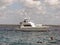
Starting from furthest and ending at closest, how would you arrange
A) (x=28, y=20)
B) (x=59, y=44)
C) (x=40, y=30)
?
(x=28, y=20) → (x=40, y=30) → (x=59, y=44)

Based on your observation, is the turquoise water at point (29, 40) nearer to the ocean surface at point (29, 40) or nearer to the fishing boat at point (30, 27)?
the ocean surface at point (29, 40)

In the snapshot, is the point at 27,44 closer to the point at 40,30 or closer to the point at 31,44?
the point at 31,44

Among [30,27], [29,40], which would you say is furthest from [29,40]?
[30,27]

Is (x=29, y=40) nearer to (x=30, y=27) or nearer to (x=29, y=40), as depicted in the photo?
(x=29, y=40)

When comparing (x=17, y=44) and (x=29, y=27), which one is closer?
(x=17, y=44)

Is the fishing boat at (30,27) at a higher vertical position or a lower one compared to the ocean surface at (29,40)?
higher

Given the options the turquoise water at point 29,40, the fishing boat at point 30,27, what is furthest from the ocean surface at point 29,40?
the fishing boat at point 30,27

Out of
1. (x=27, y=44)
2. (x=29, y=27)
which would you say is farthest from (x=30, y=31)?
(x=27, y=44)

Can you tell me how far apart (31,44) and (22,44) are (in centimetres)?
243

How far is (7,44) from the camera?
196 feet

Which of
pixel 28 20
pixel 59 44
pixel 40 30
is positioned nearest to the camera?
pixel 59 44

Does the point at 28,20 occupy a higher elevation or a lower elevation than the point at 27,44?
higher

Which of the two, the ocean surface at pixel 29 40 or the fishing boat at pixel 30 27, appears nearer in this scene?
the ocean surface at pixel 29 40

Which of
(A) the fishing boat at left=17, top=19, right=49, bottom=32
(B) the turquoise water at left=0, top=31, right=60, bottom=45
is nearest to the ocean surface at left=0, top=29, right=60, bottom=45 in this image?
(B) the turquoise water at left=0, top=31, right=60, bottom=45
